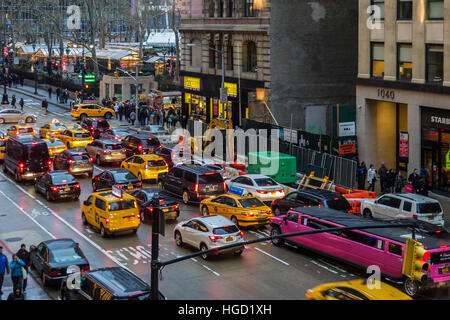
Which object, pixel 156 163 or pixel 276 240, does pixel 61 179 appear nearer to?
pixel 156 163

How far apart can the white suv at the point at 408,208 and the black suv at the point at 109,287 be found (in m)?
14.4

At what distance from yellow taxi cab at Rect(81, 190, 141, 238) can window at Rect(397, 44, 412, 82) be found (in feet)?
59.1

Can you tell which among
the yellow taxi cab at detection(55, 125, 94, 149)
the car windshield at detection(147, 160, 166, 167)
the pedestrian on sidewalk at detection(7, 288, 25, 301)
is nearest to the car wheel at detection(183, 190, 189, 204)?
the car windshield at detection(147, 160, 166, 167)

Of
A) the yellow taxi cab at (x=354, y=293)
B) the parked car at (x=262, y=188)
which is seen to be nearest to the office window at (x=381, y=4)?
the parked car at (x=262, y=188)

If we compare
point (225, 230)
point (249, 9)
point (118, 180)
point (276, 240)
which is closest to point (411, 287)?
point (225, 230)

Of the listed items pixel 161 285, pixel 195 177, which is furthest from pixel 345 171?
pixel 161 285

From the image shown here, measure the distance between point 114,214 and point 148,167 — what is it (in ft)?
38.9

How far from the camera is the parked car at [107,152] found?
48.1m

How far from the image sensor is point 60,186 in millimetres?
37906

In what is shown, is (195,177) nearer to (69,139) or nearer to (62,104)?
(69,139)

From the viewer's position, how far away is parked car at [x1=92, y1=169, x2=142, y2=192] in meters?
38.2

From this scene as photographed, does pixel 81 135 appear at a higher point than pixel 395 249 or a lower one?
higher

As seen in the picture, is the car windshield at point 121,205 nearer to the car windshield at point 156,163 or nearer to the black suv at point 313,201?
the black suv at point 313,201

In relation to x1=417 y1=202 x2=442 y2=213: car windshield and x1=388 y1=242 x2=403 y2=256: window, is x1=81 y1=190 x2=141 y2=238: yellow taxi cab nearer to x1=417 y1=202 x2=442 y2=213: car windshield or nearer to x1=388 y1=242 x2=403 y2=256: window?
x1=388 y1=242 x2=403 y2=256: window
